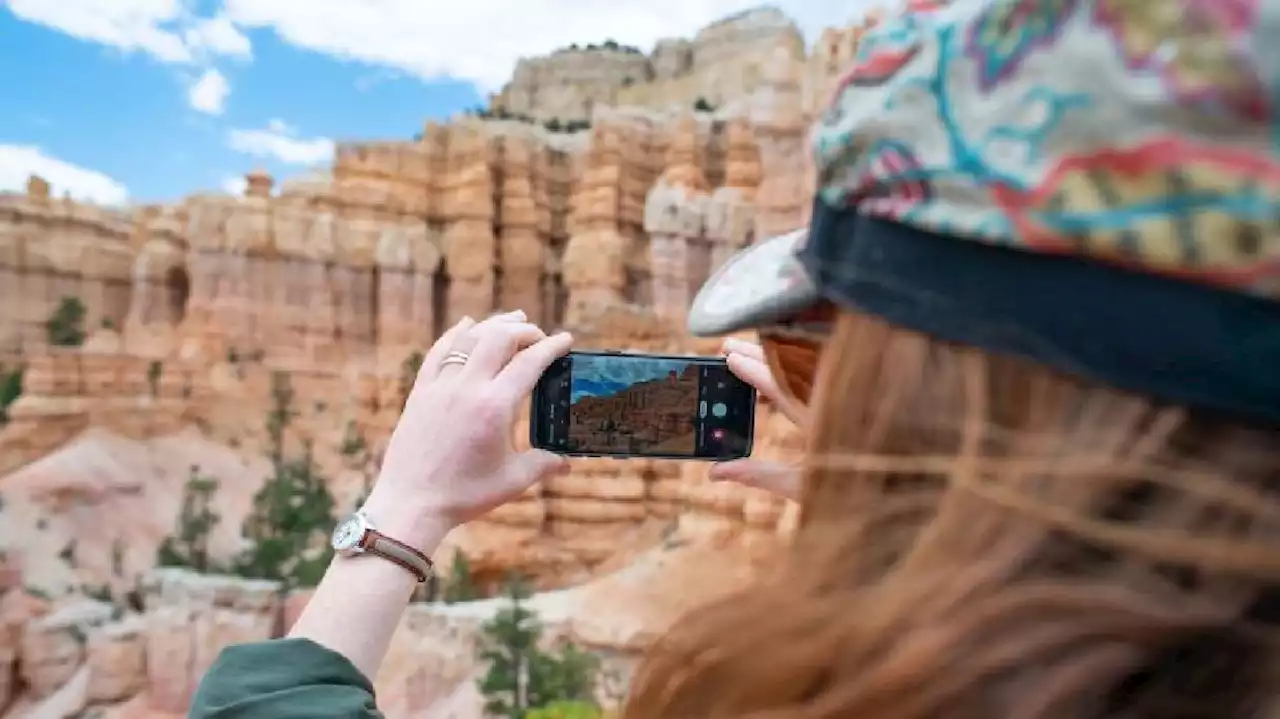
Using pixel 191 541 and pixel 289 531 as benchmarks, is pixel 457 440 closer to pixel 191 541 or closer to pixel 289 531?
pixel 289 531

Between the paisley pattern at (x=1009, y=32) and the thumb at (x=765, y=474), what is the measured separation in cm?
35

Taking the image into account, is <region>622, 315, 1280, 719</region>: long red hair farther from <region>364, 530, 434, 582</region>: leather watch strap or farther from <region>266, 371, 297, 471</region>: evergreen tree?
<region>266, 371, 297, 471</region>: evergreen tree

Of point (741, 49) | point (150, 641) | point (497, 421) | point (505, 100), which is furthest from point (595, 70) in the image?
point (497, 421)

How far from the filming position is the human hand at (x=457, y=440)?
17.4 inches

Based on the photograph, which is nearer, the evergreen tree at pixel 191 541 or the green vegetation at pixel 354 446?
the evergreen tree at pixel 191 541

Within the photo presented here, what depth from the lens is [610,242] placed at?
941 cm

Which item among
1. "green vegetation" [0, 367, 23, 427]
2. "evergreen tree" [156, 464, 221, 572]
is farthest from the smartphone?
"green vegetation" [0, 367, 23, 427]

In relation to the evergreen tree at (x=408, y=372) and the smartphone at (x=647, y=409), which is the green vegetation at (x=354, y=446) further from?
the smartphone at (x=647, y=409)

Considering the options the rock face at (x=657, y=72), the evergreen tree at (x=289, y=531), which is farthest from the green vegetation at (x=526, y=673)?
the rock face at (x=657, y=72)

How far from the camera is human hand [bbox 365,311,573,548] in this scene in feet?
1.45

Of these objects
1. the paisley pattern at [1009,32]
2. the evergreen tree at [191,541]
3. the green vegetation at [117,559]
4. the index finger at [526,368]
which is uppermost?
the paisley pattern at [1009,32]

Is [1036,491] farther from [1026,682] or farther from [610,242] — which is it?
[610,242]

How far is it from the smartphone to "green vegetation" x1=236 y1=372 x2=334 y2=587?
4.91 m

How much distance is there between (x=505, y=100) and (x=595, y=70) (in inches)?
84.0
